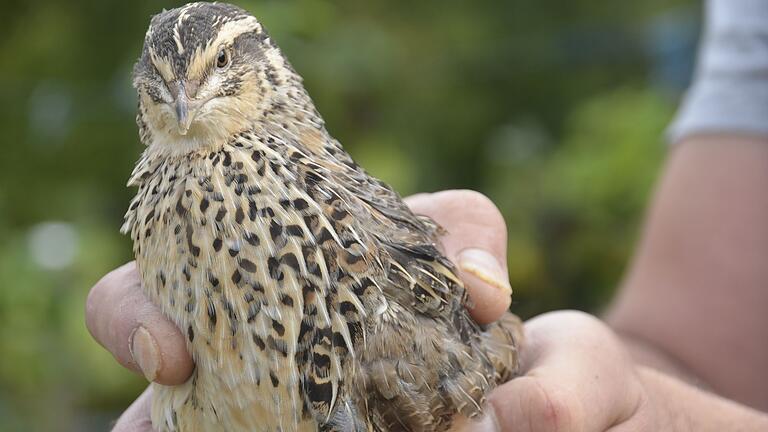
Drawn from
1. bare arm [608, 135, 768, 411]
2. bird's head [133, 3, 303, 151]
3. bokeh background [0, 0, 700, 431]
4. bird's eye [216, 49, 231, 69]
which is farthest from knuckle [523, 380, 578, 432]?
bokeh background [0, 0, 700, 431]

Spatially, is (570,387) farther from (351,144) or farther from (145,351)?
(351,144)

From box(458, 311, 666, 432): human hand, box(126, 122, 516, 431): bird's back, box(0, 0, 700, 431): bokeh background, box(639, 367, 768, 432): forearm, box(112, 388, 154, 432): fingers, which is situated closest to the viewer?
box(126, 122, 516, 431): bird's back

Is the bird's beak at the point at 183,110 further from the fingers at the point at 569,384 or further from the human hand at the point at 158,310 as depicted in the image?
the fingers at the point at 569,384

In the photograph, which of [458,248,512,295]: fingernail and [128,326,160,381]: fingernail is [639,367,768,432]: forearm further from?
[128,326,160,381]: fingernail

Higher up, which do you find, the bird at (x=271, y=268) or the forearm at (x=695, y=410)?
the bird at (x=271, y=268)

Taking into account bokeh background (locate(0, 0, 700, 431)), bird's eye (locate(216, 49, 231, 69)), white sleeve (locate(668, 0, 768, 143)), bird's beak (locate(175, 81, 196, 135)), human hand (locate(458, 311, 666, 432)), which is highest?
bird's eye (locate(216, 49, 231, 69))

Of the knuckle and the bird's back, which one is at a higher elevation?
the bird's back

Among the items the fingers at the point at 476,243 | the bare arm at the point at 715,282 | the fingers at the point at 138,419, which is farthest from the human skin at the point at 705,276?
the fingers at the point at 138,419
